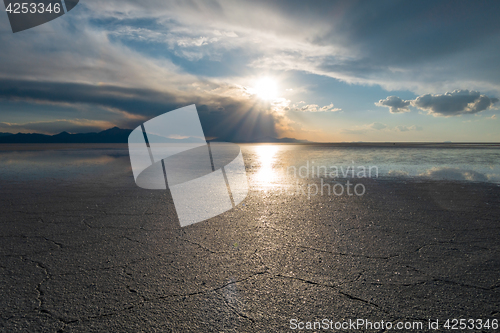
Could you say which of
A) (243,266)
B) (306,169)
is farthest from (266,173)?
(243,266)

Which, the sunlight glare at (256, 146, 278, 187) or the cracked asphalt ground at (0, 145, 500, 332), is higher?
the sunlight glare at (256, 146, 278, 187)

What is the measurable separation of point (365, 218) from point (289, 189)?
284 centimetres

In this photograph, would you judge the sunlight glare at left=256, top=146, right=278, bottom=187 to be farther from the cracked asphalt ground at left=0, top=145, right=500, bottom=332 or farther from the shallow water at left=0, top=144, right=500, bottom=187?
the cracked asphalt ground at left=0, top=145, right=500, bottom=332

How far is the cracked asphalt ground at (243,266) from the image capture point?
7.25ft

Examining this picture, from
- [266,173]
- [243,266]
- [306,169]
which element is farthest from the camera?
[306,169]

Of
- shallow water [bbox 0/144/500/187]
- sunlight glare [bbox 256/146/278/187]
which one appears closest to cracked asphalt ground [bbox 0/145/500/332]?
sunlight glare [bbox 256/146/278/187]

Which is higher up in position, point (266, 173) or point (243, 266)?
point (266, 173)

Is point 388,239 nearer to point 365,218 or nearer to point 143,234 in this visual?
point 365,218

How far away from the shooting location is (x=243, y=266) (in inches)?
117

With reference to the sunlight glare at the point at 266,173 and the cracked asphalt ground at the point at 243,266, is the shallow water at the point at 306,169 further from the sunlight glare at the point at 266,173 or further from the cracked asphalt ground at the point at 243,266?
the cracked asphalt ground at the point at 243,266

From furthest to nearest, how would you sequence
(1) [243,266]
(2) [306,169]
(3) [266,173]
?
1. (2) [306,169]
2. (3) [266,173]
3. (1) [243,266]

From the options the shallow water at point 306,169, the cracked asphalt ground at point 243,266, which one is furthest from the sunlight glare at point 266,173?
the cracked asphalt ground at point 243,266

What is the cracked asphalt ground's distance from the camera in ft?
7.25

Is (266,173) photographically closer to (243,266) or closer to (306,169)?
(306,169)
